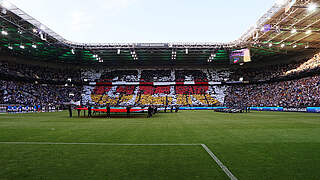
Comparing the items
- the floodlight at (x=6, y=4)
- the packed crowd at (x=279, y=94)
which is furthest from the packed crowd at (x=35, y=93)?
the packed crowd at (x=279, y=94)

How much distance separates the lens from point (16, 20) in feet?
91.0

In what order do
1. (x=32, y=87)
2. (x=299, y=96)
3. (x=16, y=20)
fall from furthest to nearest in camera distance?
(x=32, y=87)
(x=299, y=96)
(x=16, y=20)

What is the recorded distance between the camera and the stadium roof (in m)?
26.0

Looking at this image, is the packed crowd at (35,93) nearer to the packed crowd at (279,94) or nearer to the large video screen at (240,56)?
the large video screen at (240,56)

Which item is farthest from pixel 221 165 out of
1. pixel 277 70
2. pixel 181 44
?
pixel 277 70

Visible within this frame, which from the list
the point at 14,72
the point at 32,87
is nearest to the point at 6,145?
the point at 14,72

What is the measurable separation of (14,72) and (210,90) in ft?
155

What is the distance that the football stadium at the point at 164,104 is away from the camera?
4.74 m

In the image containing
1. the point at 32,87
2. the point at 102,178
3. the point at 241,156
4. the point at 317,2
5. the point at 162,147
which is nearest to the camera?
the point at 102,178

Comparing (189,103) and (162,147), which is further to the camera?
(189,103)

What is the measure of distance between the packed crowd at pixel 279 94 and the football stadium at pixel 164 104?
0.26 m

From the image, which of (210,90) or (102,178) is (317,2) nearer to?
(102,178)

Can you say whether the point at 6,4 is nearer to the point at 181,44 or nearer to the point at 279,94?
the point at 181,44

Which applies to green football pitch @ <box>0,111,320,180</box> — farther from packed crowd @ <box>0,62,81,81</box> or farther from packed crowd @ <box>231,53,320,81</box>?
packed crowd @ <box>0,62,81,81</box>
